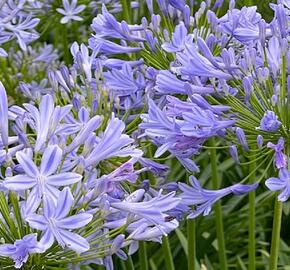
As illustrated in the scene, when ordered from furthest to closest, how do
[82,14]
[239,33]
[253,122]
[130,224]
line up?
[82,14], [239,33], [253,122], [130,224]

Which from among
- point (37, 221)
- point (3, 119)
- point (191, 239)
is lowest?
point (191, 239)

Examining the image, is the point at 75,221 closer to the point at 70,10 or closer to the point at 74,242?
the point at 74,242

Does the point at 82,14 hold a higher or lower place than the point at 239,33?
lower

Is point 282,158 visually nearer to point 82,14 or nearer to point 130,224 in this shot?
point 130,224

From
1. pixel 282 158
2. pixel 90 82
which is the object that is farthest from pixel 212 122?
pixel 90 82

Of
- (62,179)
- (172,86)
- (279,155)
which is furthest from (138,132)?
(62,179)

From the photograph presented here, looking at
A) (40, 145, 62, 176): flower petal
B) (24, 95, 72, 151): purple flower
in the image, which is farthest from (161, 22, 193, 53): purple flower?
(40, 145, 62, 176): flower petal

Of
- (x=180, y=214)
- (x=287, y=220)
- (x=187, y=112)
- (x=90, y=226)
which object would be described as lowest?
(x=287, y=220)
